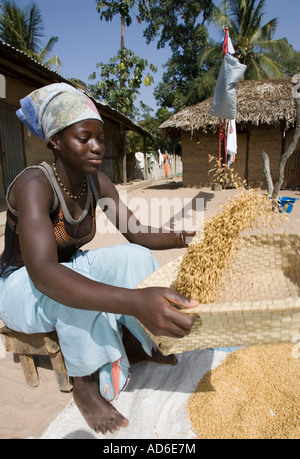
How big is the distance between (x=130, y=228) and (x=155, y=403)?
0.98m

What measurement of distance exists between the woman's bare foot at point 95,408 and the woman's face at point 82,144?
107 centimetres

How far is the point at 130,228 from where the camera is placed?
6.31 ft

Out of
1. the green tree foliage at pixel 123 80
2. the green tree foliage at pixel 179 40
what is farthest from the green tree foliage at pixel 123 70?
the green tree foliage at pixel 179 40

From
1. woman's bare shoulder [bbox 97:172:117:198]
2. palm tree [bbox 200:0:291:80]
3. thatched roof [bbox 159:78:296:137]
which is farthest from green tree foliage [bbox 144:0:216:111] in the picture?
woman's bare shoulder [bbox 97:172:117:198]

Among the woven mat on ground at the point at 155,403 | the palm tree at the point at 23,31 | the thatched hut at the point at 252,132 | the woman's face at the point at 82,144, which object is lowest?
the woven mat on ground at the point at 155,403

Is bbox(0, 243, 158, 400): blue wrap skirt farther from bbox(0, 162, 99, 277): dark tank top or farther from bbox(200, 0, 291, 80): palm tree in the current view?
bbox(200, 0, 291, 80): palm tree

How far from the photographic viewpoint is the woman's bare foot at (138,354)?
5.95 feet

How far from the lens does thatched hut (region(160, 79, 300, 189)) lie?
33.9 ft

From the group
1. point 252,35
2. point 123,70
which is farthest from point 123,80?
point 252,35

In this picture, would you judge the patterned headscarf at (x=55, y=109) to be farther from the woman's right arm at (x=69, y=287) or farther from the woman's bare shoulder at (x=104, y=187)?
the woman's bare shoulder at (x=104, y=187)

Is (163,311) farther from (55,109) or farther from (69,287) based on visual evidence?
(55,109)

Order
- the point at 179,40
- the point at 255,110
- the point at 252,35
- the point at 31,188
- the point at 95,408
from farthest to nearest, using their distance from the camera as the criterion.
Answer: the point at 179,40 < the point at 252,35 < the point at 255,110 < the point at 95,408 < the point at 31,188
